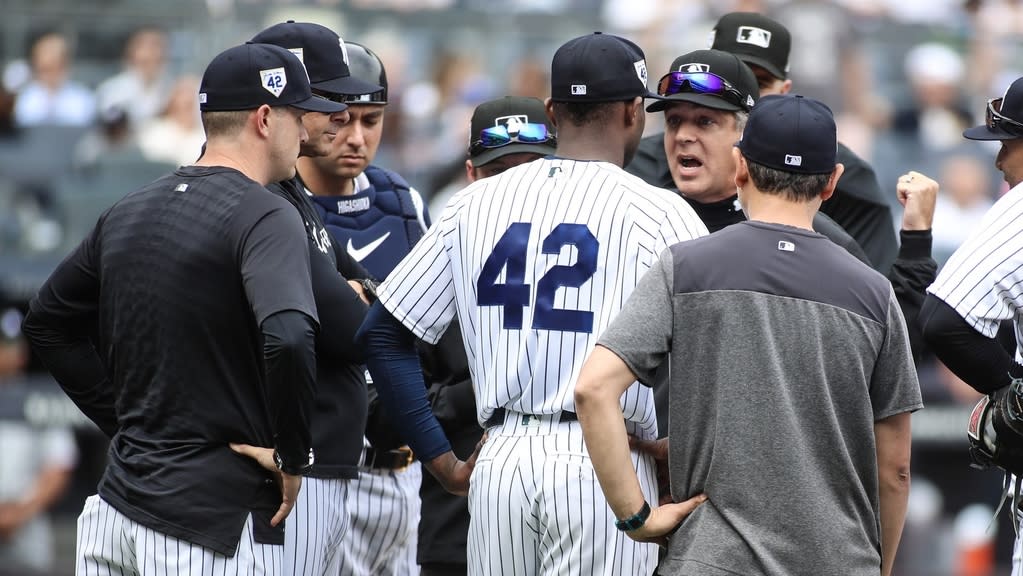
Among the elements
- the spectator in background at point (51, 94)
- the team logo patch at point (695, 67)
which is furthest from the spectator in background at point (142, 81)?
the team logo patch at point (695, 67)

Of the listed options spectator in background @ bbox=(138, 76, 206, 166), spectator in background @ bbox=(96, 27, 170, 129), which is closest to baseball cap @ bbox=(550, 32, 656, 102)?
spectator in background @ bbox=(138, 76, 206, 166)

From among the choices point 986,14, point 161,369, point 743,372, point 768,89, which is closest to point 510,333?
point 743,372

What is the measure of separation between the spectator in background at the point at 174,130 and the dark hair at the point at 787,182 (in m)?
7.20

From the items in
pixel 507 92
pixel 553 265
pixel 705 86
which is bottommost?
pixel 507 92

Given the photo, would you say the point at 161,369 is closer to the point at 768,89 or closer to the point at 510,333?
the point at 510,333

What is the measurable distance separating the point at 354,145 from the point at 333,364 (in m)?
1.01

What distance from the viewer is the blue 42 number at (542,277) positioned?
3582 millimetres

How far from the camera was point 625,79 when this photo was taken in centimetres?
378

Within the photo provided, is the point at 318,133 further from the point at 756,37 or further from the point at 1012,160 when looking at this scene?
the point at 1012,160

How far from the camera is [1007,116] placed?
156 inches

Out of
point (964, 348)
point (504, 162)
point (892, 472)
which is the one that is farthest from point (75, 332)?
point (964, 348)

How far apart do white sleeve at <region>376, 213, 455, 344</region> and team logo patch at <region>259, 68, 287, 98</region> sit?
0.57 m

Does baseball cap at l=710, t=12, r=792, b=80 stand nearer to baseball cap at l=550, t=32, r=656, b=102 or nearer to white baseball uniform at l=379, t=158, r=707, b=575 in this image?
baseball cap at l=550, t=32, r=656, b=102

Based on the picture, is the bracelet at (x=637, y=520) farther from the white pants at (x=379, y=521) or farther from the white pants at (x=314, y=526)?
the white pants at (x=379, y=521)
